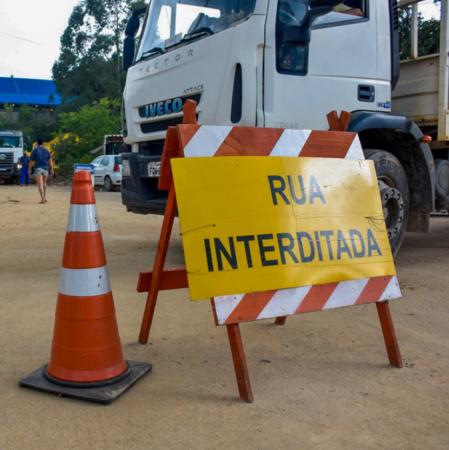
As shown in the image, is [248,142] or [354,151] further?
[354,151]

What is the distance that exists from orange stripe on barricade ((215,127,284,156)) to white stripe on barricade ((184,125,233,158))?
0.03 meters

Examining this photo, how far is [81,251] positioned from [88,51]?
42.5 metres

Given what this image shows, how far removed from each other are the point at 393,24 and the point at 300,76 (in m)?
1.37

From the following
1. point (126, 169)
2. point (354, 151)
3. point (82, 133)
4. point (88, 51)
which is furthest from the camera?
point (88, 51)

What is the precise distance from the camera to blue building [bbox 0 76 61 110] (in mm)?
56938

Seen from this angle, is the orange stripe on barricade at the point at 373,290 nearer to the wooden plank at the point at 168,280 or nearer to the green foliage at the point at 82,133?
the wooden plank at the point at 168,280

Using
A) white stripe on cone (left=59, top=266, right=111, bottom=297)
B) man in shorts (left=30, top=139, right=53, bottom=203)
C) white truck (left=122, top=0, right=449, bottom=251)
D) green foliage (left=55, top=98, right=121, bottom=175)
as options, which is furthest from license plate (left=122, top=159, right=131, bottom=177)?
green foliage (left=55, top=98, right=121, bottom=175)

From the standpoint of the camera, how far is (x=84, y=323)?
9.18 feet

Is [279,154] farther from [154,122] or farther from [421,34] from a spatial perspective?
[421,34]

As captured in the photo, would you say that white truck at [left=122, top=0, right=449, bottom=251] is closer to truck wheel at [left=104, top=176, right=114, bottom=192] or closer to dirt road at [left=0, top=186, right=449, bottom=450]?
dirt road at [left=0, top=186, right=449, bottom=450]

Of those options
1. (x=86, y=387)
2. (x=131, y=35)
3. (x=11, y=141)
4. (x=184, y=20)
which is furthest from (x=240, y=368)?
(x=11, y=141)

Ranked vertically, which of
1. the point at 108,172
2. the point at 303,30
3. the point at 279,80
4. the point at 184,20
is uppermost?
the point at 184,20

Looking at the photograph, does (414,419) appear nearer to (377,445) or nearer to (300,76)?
(377,445)

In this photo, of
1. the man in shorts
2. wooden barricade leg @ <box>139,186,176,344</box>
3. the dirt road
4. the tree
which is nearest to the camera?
the dirt road
